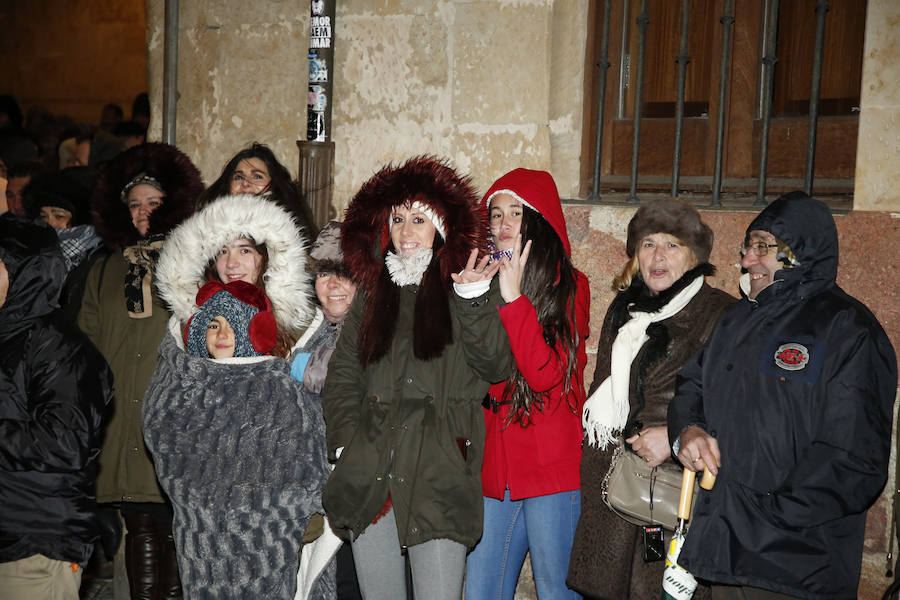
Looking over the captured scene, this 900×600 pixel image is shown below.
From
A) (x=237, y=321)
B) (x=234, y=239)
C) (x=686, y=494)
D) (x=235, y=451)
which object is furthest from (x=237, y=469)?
(x=686, y=494)

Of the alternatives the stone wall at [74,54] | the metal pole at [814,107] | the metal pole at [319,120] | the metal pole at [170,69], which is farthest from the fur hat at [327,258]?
the stone wall at [74,54]

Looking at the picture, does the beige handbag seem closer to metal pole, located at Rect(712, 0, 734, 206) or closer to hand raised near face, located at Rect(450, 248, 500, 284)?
hand raised near face, located at Rect(450, 248, 500, 284)

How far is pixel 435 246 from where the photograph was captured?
11.4ft

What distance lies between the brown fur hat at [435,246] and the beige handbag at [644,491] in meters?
0.83

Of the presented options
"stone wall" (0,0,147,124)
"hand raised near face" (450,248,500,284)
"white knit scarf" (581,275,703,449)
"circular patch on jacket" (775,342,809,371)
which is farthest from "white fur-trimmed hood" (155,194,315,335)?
"stone wall" (0,0,147,124)

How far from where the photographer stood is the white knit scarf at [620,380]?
11.5ft

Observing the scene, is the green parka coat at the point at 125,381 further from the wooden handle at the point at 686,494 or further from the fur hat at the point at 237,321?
the wooden handle at the point at 686,494

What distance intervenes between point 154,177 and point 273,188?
637 millimetres

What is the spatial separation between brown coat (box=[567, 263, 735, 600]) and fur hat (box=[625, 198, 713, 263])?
6.0 inches

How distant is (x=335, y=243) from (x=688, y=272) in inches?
60.1

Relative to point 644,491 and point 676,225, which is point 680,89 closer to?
point 676,225

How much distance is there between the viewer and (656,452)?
3.38m

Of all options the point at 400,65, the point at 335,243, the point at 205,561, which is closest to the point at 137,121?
the point at 400,65

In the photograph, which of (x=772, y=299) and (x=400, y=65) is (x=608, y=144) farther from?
(x=772, y=299)
